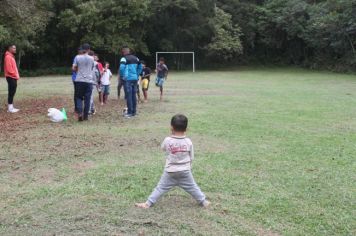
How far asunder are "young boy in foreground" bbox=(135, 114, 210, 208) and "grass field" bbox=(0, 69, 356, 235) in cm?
14

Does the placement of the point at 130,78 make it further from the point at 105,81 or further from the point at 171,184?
the point at 171,184

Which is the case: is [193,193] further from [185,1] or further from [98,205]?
[185,1]

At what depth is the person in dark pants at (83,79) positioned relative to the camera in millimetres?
11117

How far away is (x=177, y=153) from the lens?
5.06m

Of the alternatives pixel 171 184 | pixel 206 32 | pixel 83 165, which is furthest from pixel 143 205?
pixel 206 32

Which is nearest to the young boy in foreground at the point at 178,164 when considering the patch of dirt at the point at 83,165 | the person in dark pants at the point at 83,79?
the patch of dirt at the point at 83,165

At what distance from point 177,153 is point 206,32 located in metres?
37.9

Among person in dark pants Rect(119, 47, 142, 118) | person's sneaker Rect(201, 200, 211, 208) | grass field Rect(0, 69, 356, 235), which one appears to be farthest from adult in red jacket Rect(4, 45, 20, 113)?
person's sneaker Rect(201, 200, 211, 208)

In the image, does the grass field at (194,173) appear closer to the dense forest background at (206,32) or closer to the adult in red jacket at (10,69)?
the adult in red jacket at (10,69)

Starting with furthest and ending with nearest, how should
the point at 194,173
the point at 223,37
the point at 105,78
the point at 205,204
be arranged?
the point at 223,37 < the point at 105,78 < the point at 194,173 < the point at 205,204

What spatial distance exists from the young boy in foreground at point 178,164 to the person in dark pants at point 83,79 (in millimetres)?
6409

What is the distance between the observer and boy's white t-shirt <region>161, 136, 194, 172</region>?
16.6 ft

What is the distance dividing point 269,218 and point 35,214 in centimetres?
237

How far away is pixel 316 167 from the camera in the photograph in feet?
23.1
